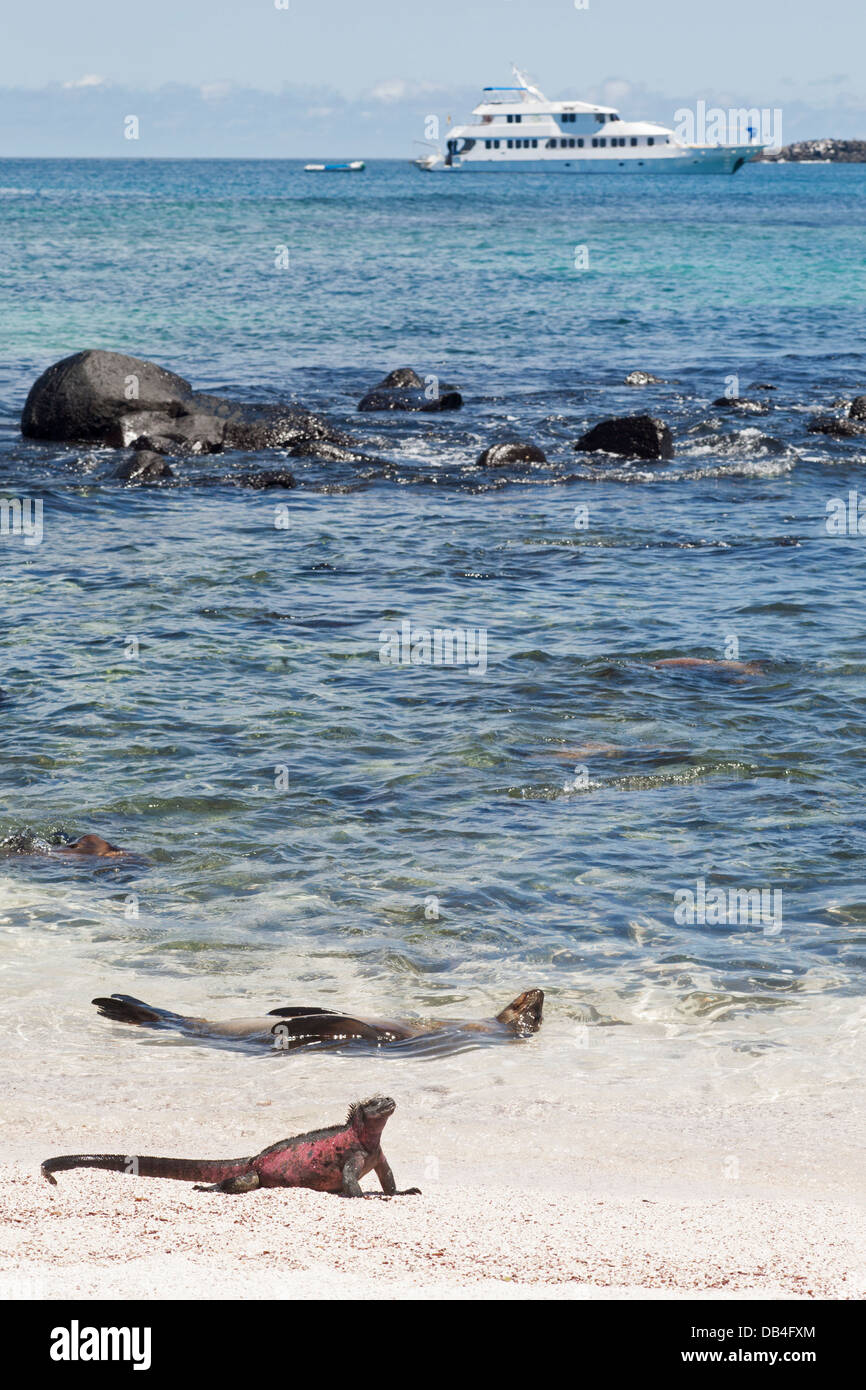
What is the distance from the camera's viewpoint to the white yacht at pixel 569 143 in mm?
159875

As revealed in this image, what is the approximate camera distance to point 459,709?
12.2 meters

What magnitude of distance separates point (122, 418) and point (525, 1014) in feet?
59.4

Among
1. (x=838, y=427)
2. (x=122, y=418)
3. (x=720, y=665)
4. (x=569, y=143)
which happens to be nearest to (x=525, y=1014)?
(x=720, y=665)

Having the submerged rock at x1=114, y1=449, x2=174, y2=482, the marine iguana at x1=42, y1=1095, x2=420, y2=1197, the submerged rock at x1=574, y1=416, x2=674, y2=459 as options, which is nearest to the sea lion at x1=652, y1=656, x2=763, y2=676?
the marine iguana at x1=42, y1=1095, x2=420, y2=1197

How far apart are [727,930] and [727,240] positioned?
65.4 m

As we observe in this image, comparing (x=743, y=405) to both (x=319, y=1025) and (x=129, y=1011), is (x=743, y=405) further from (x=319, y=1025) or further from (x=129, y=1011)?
(x=129, y=1011)

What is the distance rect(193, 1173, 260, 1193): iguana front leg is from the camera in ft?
18.5

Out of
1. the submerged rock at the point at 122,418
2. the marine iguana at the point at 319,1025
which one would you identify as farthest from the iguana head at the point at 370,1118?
the submerged rock at the point at 122,418

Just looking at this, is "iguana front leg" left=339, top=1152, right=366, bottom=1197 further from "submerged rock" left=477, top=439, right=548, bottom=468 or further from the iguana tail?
"submerged rock" left=477, top=439, right=548, bottom=468

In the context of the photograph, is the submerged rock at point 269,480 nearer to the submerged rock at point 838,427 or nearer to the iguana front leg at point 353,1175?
the submerged rock at point 838,427

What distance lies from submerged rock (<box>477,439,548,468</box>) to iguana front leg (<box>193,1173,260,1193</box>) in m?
17.2

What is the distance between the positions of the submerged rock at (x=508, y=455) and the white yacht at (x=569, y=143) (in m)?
148

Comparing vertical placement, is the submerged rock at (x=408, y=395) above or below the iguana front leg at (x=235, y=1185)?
above

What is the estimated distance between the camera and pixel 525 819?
10.1 metres
